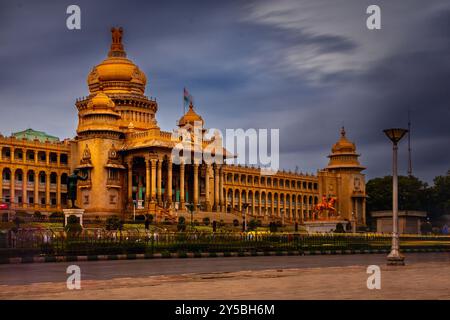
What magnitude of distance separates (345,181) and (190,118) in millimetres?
39823

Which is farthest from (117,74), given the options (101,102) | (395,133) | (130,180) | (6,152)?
(395,133)

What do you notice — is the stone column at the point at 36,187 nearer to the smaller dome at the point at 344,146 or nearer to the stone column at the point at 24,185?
the stone column at the point at 24,185

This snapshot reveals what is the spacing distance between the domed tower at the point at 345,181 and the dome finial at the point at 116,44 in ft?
148

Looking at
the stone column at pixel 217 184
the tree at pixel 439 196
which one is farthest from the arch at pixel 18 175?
the tree at pixel 439 196

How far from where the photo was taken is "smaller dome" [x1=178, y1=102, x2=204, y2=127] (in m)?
100

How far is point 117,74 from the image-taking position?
99.9 metres

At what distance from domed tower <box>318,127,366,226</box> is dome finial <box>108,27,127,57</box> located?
45.0m

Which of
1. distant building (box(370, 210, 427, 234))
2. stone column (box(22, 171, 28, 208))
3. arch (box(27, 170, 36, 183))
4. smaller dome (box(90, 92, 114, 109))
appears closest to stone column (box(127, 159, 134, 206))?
smaller dome (box(90, 92, 114, 109))

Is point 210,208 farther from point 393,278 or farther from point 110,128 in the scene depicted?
point 393,278

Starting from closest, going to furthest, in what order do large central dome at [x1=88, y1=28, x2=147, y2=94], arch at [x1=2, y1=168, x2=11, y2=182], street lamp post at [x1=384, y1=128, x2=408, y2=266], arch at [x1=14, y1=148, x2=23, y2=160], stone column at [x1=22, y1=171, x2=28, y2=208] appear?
1. street lamp post at [x1=384, y1=128, x2=408, y2=266]
2. arch at [x1=2, y1=168, x2=11, y2=182]
3. stone column at [x1=22, y1=171, x2=28, y2=208]
4. arch at [x1=14, y1=148, x2=23, y2=160]
5. large central dome at [x1=88, y1=28, x2=147, y2=94]

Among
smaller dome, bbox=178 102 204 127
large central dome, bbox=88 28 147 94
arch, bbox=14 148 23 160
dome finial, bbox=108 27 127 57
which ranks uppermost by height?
dome finial, bbox=108 27 127 57

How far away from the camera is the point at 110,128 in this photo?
290 ft

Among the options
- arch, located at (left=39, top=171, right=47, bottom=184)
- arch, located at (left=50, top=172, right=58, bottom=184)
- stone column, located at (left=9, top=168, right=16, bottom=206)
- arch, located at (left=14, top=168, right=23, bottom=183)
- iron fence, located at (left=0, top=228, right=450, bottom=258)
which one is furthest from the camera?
arch, located at (left=50, top=172, right=58, bottom=184)

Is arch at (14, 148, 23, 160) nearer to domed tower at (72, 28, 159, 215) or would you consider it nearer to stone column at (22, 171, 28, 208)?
stone column at (22, 171, 28, 208)
